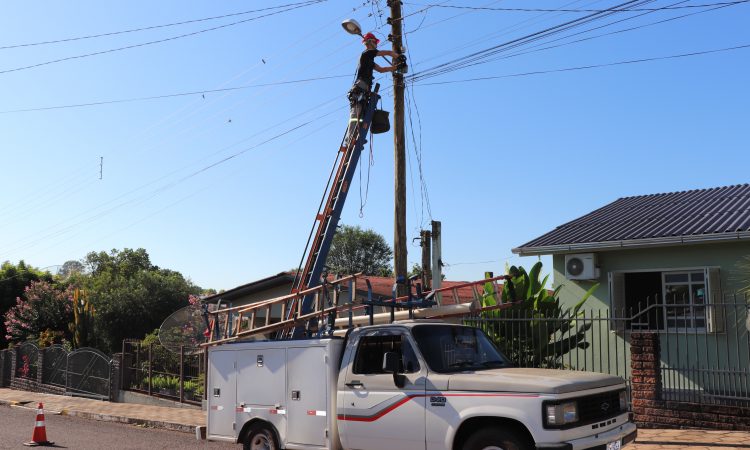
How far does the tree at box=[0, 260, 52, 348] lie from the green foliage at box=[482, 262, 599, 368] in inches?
1309

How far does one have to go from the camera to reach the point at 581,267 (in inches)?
589

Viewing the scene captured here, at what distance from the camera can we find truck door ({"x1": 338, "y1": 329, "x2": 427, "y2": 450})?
24.3 feet

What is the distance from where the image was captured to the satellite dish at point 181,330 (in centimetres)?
1991

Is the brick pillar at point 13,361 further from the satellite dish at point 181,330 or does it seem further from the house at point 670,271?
the house at point 670,271

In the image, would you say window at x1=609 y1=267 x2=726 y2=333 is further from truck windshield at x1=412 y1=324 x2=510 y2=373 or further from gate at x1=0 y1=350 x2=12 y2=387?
gate at x1=0 y1=350 x2=12 y2=387

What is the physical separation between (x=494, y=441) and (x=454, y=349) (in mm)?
1381

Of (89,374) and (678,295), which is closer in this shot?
(678,295)

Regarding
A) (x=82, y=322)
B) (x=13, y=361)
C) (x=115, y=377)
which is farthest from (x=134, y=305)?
(x=115, y=377)

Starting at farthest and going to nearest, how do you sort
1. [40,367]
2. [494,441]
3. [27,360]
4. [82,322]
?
[82,322], [27,360], [40,367], [494,441]

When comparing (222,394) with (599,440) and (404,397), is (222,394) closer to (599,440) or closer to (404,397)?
(404,397)

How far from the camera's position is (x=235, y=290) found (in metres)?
22.1

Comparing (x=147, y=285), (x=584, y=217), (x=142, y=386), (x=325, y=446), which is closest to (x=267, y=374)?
(x=325, y=446)

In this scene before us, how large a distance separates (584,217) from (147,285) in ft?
71.6

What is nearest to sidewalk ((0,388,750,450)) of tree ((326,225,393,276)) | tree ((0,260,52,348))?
tree ((0,260,52,348))
